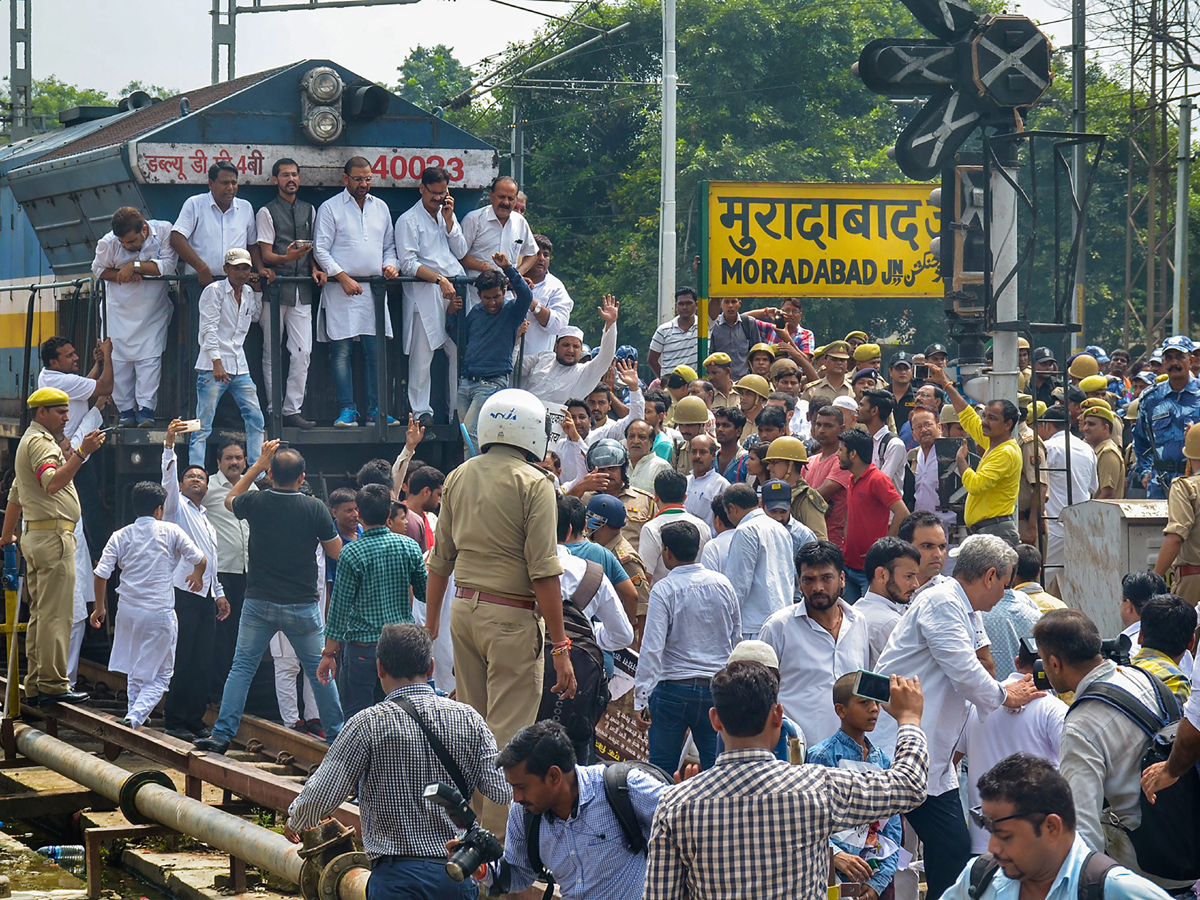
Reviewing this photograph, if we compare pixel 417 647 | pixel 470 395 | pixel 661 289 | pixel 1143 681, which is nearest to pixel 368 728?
pixel 417 647

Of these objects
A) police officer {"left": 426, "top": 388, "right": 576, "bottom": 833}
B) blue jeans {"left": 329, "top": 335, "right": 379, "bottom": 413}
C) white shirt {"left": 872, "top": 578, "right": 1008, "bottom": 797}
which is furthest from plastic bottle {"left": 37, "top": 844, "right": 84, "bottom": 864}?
white shirt {"left": 872, "top": 578, "right": 1008, "bottom": 797}

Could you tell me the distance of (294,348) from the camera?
10.7 m

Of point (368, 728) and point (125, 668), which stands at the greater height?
point (368, 728)

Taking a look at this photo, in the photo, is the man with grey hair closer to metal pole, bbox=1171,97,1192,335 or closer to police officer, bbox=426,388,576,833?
police officer, bbox=426,388,576,833

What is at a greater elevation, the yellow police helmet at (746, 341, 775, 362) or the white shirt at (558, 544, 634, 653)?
the yellow police helmet at (746, 341, 775, 362)

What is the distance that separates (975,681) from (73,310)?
7957 mm

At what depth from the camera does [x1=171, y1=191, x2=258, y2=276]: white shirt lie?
34.1 feet

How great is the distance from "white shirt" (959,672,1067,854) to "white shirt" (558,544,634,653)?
1949 millimetres

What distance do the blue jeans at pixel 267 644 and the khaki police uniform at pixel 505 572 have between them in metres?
2.46

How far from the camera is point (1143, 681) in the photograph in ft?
16.6

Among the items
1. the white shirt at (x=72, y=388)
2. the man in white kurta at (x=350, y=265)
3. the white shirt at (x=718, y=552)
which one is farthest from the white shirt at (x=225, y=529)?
the white shirt at (x=718, y=552)

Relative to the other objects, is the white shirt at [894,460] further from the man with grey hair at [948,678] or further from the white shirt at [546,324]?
the man with grey hair at [948,678]

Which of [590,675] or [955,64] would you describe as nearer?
[590,675]

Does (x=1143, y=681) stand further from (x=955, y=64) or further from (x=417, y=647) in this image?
(x=955, y=64)
